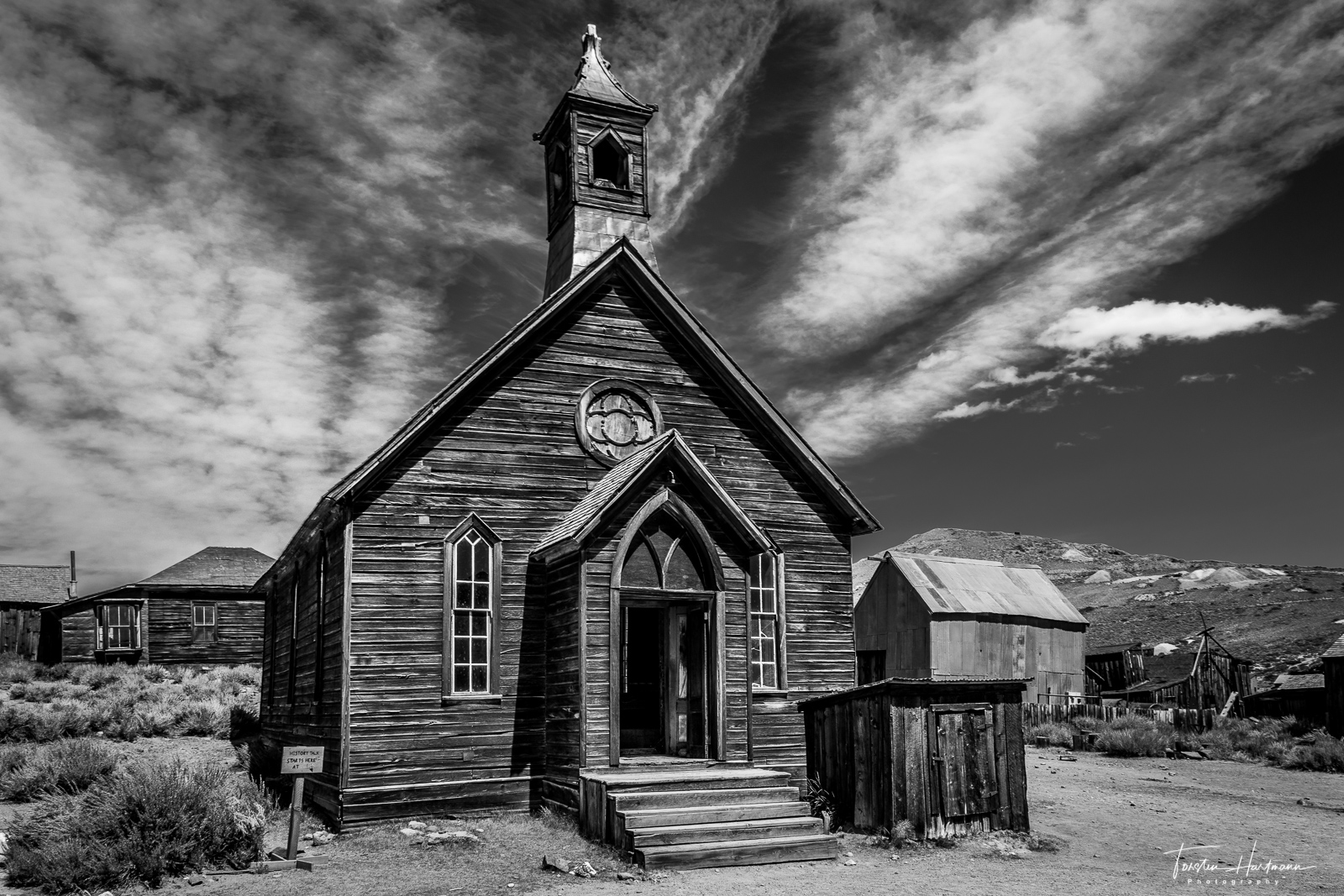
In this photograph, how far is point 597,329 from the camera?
15.9 m

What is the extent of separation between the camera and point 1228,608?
5759 cm

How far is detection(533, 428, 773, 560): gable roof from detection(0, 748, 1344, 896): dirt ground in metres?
3.59

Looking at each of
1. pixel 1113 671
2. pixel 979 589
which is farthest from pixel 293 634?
pixel 1113 671

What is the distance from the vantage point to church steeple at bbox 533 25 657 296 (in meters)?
17.8

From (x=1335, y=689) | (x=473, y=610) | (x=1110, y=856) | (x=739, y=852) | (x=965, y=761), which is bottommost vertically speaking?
(x=1110, y=856)

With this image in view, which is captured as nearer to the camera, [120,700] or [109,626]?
[120,700]

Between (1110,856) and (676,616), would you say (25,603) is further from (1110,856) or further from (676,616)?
(1110,856)

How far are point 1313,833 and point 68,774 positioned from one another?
17534 mm

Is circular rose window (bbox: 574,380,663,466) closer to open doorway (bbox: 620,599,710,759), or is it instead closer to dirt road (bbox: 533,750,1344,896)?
open doorway (bbox: 620,599,710,759)

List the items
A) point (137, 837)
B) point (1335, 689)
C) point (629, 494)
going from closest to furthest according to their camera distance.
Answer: point (137, 837) < point (629, 494) < point (1335, 689)

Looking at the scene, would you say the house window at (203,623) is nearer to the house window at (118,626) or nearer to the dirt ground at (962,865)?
the house window at (118,626)

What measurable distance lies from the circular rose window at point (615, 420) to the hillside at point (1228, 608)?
120ft

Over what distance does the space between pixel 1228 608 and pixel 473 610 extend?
2165 inches

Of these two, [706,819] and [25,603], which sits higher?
[25,603]
